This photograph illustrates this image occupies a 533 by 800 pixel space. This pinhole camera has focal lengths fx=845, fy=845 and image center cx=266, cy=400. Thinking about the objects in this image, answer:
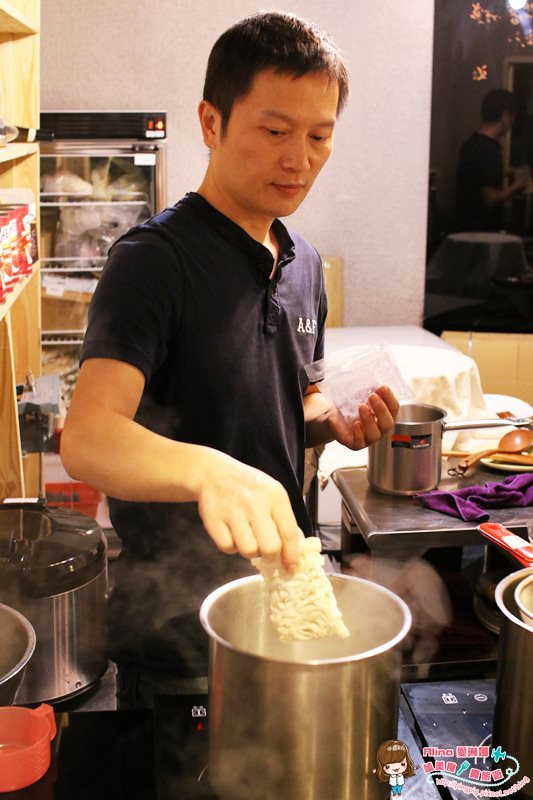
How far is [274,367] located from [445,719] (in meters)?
0.67

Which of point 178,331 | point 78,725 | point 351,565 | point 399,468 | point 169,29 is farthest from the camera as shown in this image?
point 169,29

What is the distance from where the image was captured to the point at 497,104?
5.10m

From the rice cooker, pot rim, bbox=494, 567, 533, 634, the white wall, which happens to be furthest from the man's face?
the white wall

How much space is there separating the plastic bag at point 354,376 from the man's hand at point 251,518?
0.72 metres

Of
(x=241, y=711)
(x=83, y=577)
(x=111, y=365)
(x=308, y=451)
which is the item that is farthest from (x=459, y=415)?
(x=241, y=711)

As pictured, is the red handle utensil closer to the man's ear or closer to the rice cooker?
the man's ear

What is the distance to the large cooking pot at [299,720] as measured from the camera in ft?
2.81

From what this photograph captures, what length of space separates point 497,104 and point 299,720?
4923 mm

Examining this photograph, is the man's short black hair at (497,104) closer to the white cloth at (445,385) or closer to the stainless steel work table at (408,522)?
the white cloth at (445,385)

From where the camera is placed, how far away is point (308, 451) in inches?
113

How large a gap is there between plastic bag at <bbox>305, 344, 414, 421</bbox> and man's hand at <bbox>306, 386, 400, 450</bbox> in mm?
19

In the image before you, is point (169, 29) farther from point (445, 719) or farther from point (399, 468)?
point (445, 719)

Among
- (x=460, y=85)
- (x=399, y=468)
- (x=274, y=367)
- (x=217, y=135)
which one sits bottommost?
(x=399, y=468)

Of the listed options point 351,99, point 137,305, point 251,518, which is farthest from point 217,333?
point 351,99
